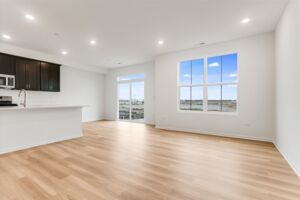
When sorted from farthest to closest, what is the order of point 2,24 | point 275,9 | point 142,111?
point 142,111 → point 2,24 → point 275,9

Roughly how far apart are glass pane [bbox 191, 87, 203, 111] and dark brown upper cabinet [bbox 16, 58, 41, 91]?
565 centimetres

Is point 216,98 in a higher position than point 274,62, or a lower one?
lower

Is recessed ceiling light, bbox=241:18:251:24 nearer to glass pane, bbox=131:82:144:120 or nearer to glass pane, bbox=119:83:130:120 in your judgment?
glass pane, bbox=131:82:144:120

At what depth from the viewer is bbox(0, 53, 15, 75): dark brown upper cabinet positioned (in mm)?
4375

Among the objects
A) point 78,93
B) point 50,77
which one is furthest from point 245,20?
point 78,93

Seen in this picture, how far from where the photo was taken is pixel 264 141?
13.0 ft

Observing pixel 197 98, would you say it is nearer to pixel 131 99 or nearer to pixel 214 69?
pixel 214 69

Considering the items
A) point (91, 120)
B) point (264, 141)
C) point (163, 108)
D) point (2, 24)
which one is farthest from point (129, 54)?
point (264, 141)

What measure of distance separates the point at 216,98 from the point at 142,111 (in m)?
3.61

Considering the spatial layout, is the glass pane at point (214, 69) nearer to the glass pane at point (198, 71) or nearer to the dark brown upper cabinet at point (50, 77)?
the glass pane at point (198, 71)

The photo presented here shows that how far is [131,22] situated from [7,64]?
4196 mm

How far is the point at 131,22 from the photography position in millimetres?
3385

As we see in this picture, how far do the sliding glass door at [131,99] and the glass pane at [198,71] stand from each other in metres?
2.77

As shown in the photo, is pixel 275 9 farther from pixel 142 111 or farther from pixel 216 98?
pixel 142 111
